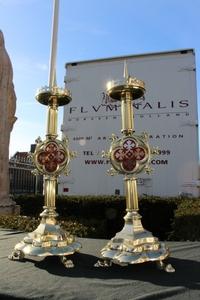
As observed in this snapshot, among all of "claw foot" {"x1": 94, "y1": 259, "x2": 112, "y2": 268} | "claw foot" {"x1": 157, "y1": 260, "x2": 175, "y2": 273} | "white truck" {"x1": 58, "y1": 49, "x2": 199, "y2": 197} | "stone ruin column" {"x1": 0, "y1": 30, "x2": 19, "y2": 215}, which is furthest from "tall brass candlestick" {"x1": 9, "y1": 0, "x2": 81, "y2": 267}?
"white truck" {"x1": 58, "y1": 49, "x2": 199, "y2": 197}

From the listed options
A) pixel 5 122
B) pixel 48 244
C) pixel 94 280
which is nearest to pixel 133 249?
pixel 94 280

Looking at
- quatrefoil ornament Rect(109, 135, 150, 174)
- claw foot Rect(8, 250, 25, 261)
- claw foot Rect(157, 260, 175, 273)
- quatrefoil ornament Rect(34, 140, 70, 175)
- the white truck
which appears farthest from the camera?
the white truck

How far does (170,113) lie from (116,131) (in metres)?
1.39

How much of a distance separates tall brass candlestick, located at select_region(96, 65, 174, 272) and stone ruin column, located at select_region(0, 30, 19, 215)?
17.4 ft

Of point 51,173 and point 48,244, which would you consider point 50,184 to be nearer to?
point 51,173

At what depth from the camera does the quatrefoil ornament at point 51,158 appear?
3.46m

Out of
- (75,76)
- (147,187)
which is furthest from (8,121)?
(147,187)

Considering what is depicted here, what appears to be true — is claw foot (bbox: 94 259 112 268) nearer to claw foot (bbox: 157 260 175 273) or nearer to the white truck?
claw foot (bbox: 157 260 175 273)

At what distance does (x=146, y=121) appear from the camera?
352 inches

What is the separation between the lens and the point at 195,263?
301 cm

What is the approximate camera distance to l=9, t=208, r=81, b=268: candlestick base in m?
3.12

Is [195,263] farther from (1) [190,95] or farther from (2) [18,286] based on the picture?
(1) [190,95]

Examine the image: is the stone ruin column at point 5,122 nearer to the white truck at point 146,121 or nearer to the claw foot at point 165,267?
the white truck at point 146,121

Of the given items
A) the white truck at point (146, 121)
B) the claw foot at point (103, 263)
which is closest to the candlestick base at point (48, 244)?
the claw foot at point (103, 263)
